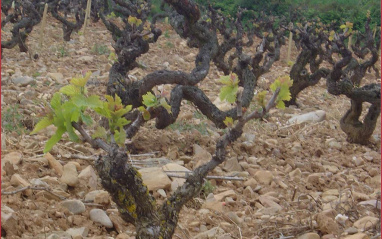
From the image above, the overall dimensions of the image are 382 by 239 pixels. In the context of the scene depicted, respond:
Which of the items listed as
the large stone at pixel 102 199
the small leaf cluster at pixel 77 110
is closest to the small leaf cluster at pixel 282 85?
the small leaf cluster at pixel 77 110

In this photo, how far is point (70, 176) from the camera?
377cm

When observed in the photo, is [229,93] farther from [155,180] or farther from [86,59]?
[86,59]

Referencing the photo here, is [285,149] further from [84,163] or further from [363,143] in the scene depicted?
[84,163]

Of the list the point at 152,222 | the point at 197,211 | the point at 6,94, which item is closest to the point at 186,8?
the point at 6,94

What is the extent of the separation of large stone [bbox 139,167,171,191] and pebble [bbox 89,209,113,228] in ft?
2.32

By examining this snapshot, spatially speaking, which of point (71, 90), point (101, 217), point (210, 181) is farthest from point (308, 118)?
point (71, 90)

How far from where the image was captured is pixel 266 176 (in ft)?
15.3

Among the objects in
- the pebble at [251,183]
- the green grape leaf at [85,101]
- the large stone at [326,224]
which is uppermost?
the green grape leaf at [85,101]

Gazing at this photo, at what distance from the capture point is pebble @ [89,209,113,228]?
10.4 feet

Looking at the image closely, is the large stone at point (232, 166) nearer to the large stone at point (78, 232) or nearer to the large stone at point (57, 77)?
the large stone at point (78, 232)

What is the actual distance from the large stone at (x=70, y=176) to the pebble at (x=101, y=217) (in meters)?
0.54

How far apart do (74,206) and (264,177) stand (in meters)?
1.95

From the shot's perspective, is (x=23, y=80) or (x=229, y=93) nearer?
(x=229, y=93)

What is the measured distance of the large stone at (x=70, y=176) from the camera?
147 inches
